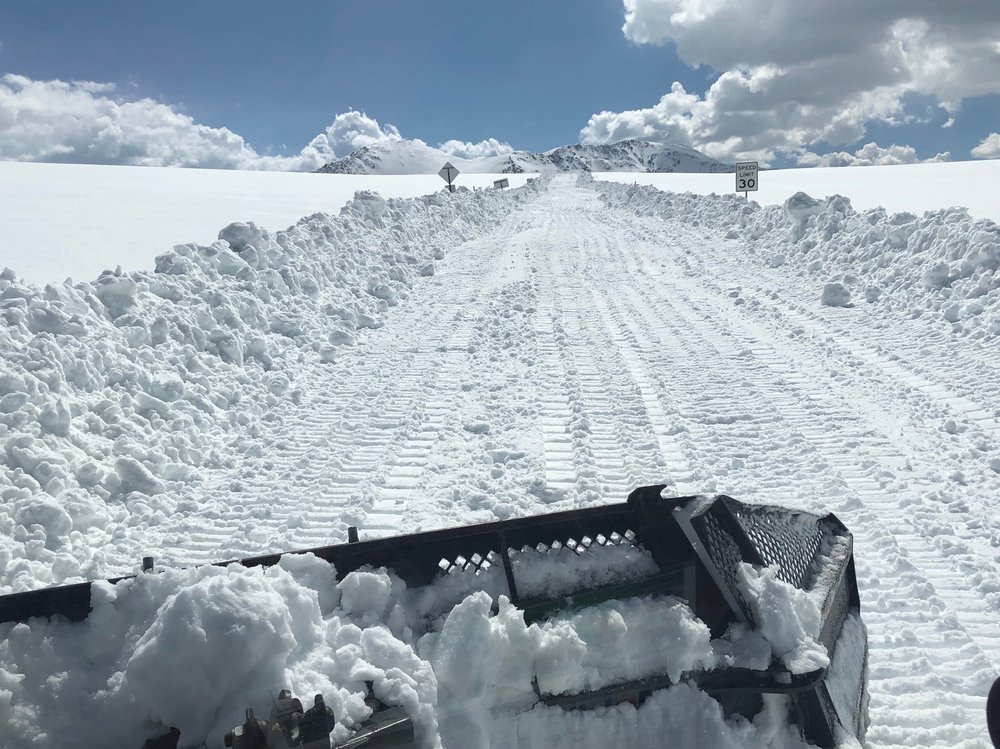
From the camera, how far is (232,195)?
21281 mm

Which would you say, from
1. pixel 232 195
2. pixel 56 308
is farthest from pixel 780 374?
pixel 232 195

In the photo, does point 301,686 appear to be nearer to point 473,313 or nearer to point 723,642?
point 723,642

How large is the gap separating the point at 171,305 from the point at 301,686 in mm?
6493

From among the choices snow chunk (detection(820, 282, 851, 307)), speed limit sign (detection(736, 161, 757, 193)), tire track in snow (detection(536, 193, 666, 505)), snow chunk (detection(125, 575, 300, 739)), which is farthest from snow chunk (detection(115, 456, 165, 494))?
speed limit sign (detection(736, 161, 757, 193))

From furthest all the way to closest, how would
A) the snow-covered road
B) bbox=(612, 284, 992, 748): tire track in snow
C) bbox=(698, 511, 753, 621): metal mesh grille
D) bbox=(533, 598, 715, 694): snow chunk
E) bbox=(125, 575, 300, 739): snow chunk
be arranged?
the snow-covered road < bbox=(612, 284, 992, 748): tire track in snow < bbox=(698, 511, 753, 621): metal mesh grille < bbox=(533, 598, 715, 694): snow chunk < bbox=(125, 575, 300, 739): snow chunk

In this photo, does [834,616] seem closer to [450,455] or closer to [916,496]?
[916,496]

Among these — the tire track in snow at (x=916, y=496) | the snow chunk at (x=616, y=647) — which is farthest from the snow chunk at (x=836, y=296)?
the snow chunk at (x=616, y=647)

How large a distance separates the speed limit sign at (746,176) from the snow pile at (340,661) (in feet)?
71.2

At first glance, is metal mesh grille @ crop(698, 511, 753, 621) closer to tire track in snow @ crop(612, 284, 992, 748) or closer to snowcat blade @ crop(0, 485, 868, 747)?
snowcat blade @ crop(0, 485, 868, 747)

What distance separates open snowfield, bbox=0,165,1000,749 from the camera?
213cm

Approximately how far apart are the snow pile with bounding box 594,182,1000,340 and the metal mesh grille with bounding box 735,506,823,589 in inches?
240

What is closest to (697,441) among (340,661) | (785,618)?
(785,618)

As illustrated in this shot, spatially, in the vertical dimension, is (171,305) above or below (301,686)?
above

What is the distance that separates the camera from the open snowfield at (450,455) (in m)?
2.13
